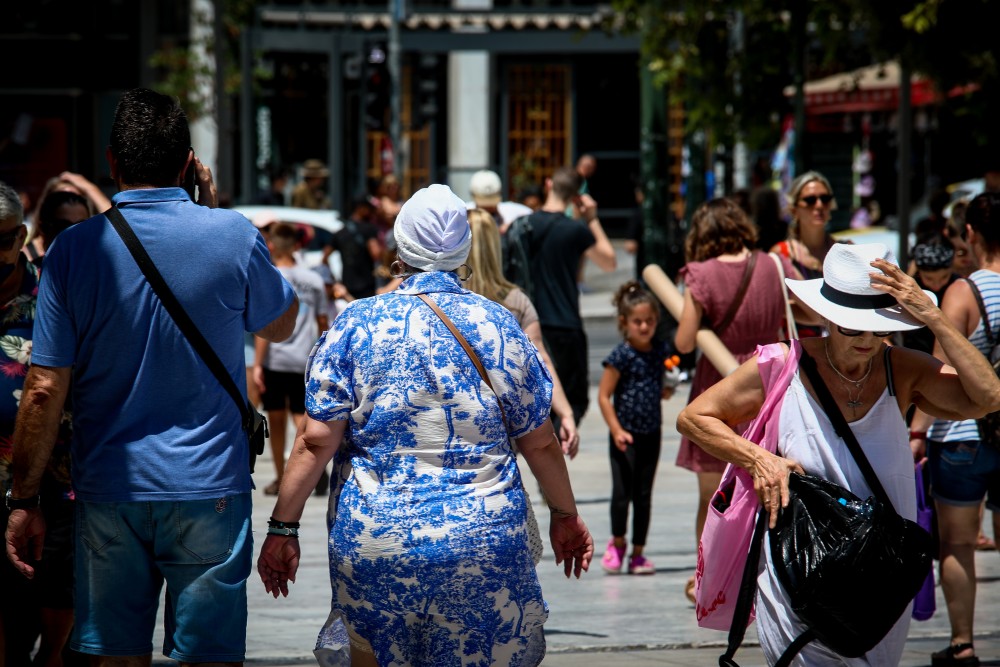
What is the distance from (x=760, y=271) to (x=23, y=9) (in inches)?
689

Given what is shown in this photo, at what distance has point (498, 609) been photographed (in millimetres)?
4207

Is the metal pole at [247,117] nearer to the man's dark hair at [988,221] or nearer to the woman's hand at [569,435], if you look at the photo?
the woman's hand at [569,435]

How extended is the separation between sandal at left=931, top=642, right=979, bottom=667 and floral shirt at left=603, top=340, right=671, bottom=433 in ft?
7.58

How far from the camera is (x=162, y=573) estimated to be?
4.53 m

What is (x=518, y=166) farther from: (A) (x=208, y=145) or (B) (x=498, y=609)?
(B) (x=498, y=609)

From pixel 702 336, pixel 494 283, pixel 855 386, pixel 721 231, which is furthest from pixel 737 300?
pixel 855 386

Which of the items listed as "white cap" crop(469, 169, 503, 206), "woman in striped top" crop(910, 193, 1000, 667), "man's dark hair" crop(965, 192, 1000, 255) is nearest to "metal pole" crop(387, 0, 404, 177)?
"white cap" crop(469, 169, 503, 206)

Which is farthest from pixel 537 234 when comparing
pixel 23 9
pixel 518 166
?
pixel 518 166

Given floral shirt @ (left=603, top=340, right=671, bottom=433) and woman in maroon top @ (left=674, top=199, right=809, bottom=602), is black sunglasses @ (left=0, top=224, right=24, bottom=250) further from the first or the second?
floral shirt @ (left=603, top=340, right=671, bottom=433)

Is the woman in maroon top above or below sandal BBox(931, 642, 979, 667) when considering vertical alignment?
above

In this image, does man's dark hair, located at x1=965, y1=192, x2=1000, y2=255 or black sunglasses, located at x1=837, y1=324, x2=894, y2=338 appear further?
man's dark hair, located at x1=965, y1=192, x2=1000, y2=255

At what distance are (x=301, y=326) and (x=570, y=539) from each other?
6.33 meters

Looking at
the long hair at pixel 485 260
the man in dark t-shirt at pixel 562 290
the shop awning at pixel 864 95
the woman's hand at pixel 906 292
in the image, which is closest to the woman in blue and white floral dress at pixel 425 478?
the woman's hand at pixel 906 292

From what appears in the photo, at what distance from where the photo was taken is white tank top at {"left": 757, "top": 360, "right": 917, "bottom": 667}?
15.1ft
